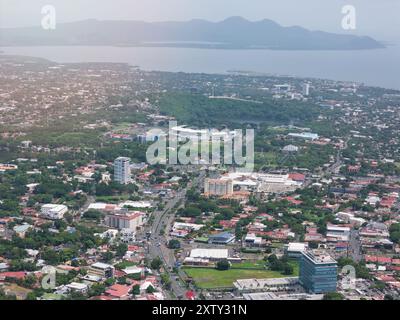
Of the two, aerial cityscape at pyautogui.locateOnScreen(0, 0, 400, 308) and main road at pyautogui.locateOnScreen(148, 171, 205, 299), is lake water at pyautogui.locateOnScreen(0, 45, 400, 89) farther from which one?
main road at pyautogui.locateOnScreen(148, 171, 205, 299)

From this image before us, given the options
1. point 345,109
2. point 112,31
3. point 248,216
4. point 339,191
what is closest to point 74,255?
point 248,216

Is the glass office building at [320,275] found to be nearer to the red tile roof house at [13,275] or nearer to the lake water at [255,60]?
the red tile roof house at [13,275]

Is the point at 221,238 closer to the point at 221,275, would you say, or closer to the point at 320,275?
the point at 221,275

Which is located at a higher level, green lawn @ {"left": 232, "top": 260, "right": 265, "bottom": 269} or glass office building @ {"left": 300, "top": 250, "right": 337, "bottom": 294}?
glass office building @ {"left": 300, "top": 250, "right": 337, "bottom": 294}

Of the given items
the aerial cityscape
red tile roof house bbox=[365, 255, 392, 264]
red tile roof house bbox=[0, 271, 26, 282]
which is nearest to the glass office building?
the aerial cityscape

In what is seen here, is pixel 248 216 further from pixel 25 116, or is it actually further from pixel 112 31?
pixel 112 31
